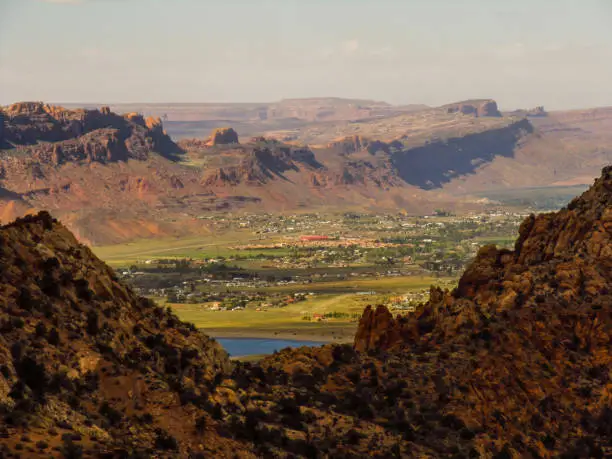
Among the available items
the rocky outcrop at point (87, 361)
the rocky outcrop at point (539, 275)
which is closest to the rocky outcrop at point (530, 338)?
the rocky outcrop at point (539, 275)

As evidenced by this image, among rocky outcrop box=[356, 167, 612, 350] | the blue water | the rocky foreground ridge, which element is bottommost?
the blue water

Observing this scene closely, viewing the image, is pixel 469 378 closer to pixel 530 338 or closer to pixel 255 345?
pixel 530 338

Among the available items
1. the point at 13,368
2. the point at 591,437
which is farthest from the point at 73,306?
the point at 591,437

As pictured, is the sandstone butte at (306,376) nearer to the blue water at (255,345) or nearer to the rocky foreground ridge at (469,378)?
the rocky foreground ridge at (469,378)

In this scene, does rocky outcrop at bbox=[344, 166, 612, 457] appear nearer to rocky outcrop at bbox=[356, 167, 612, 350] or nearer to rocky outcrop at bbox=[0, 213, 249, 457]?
rocky outcrop at bbox=[356, 167, 612, 350]

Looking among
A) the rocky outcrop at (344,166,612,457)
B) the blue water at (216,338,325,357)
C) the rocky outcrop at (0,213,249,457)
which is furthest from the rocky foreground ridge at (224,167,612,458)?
the blue water at (216,338,325,357)

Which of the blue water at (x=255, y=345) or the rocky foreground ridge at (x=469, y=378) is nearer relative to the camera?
the rocky foreground ridge at (x=469, y=378)
